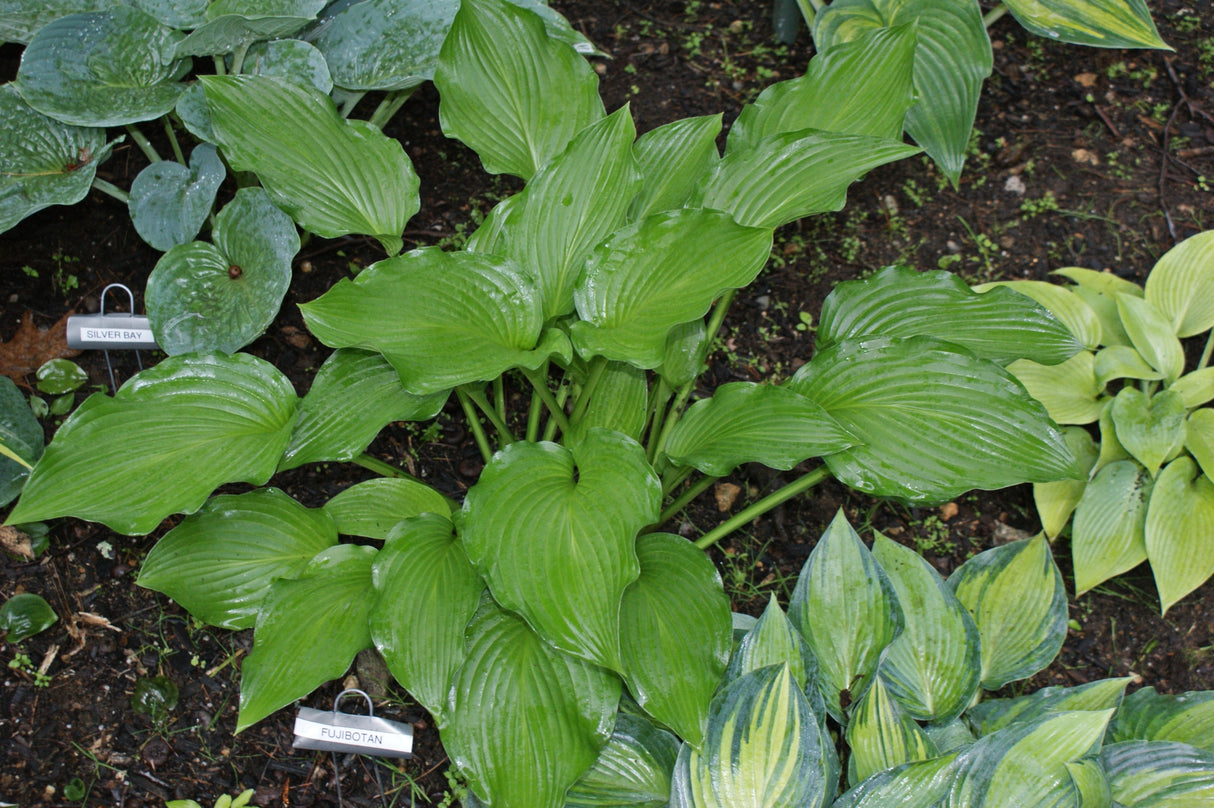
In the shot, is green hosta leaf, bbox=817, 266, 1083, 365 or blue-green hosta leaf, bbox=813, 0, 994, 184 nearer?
green hosta leaf, bbox=817, 266, 1083, 365

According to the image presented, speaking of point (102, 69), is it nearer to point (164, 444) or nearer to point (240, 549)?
point (164, 444)

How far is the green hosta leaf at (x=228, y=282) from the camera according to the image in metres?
1.83

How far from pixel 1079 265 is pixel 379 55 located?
1.89 m

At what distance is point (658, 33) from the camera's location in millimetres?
2576

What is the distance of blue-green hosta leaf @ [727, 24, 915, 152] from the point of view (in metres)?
1.80

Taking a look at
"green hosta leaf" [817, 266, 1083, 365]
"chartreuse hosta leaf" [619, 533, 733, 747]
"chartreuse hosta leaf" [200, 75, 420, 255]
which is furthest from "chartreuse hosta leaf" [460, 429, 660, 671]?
"chartreuse hosta leaf" [200, 75, 420, 255]

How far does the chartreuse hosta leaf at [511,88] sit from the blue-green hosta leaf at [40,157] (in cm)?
83

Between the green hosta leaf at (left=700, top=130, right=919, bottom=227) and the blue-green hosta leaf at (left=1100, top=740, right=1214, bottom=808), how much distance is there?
1.16 meters

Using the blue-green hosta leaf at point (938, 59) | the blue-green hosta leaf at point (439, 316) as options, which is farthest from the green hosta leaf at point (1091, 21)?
the blue-green hosta leaf at point (439, 316)

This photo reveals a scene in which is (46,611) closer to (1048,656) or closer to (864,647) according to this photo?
(864,647)

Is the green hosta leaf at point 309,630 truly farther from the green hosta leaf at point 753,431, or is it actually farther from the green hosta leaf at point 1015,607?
the green hosta leaf at point 1015,607

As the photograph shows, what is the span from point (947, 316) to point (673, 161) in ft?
2.14

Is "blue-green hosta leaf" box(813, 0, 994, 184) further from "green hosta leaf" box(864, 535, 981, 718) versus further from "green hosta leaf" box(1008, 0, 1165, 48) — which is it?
"green hosta leaf" box(864, 535, 981, 718)

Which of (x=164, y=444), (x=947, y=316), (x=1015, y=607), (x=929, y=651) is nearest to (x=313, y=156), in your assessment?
(x=164, y=444)
